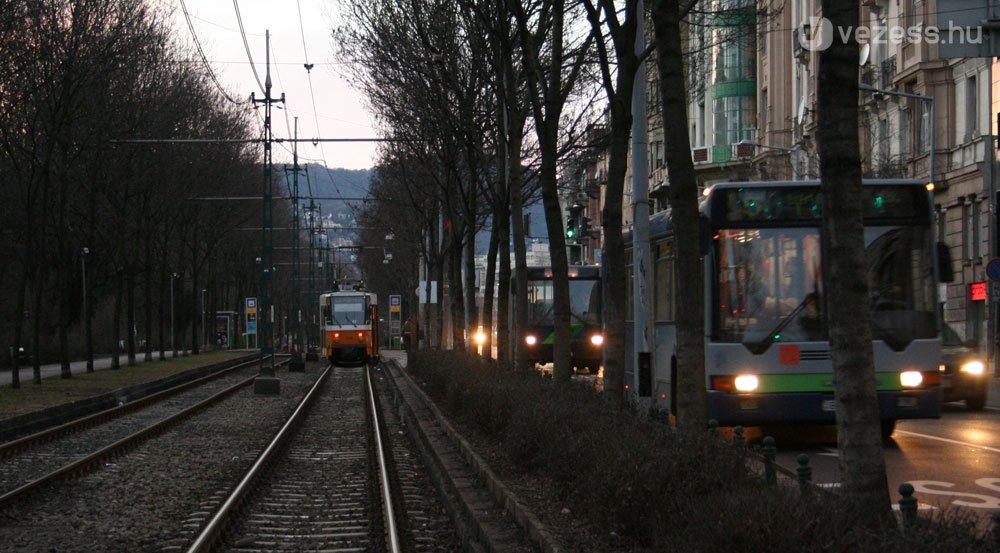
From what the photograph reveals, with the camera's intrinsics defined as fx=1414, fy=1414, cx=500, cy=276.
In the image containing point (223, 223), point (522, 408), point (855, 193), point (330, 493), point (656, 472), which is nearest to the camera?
point (855, 193)

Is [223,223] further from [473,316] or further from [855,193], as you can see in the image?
[855,193]

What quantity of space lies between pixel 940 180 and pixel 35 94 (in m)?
29.5

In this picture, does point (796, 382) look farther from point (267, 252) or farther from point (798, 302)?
point (267, 252)

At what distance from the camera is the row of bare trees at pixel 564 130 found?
286 inches

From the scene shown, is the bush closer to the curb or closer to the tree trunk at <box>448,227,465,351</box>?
the curb

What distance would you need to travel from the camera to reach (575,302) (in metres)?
42.7

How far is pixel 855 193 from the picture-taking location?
23.9ft

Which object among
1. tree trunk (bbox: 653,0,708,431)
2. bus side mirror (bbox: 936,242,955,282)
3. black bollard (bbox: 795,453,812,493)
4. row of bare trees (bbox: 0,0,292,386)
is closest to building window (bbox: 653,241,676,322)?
bus side mirror (bbox: 936,242,955,282)

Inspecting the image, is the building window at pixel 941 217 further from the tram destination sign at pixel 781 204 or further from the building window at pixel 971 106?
the tram destination sign at pixel 781 204

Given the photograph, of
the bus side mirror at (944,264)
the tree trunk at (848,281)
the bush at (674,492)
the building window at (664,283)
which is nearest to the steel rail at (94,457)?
the bush at (674,492)

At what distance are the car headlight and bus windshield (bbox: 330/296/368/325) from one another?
38.5 metres

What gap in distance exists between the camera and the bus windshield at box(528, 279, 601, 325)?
42.4 meters

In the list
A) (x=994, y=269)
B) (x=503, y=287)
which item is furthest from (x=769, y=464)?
(x=994, y=269)

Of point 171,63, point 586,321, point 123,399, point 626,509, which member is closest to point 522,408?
point 626,509
